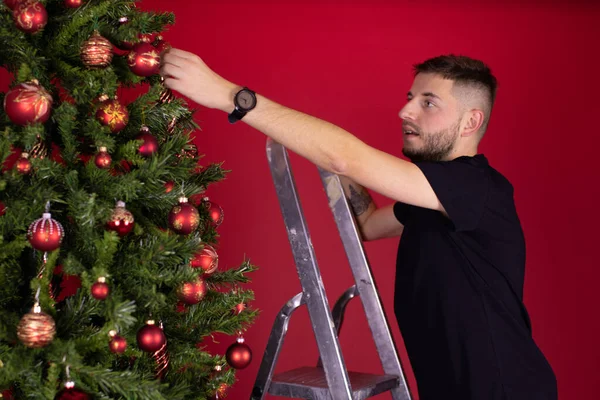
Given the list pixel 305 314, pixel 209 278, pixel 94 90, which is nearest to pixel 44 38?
pixel 94 90

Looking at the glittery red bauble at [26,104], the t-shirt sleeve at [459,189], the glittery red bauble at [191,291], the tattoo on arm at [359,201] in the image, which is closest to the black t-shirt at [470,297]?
the t-shirt sleeve at [459,189]

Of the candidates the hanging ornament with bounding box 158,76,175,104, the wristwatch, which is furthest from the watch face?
the hanging ornament with bounding box 158,76,175,104

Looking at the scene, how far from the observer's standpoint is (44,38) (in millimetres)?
1204

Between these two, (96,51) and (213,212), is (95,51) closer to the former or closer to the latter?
(96,51)

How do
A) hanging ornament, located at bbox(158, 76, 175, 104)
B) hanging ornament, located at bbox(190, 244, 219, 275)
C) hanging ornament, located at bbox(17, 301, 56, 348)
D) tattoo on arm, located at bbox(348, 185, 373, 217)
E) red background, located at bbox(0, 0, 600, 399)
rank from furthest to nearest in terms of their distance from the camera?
red background, located at bbox(0, 0, 600, 399) → tattoo on arm, located at bbox(348, 185, 373, 217) → hanging ornament, located at bbox(158, 76, 175, 104) → hanging ornament, located at bbox(190, 244, 219, 275) → hanging ornament, located at bbox(17, 301, 56, 348)

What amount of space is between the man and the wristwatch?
0.10m

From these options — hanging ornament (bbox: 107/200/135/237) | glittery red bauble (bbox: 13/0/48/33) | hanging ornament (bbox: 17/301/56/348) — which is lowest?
hanging ornament (bbox: 17/301/56/348)

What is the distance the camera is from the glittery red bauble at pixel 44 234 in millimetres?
1028

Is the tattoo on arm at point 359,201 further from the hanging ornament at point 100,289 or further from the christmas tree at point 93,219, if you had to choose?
the hanging ornament at point 100,289

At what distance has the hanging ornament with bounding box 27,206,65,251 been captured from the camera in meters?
1.03

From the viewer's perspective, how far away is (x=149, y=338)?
1.12m

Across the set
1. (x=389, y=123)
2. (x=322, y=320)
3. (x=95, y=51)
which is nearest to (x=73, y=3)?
(x=95, y=51)

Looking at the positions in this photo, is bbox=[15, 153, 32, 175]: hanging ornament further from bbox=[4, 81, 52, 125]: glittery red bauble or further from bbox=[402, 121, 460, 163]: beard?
bbox=[402, 121, 460, 163]: beard

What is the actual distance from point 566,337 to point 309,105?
1.49 metres
